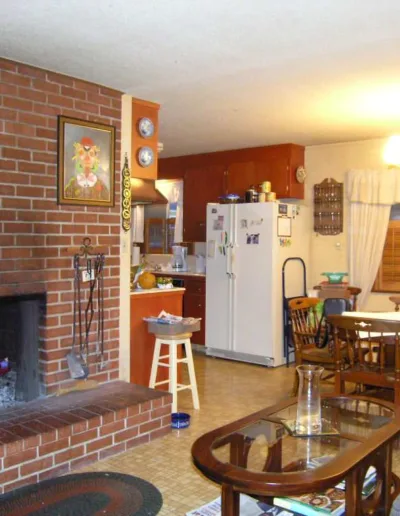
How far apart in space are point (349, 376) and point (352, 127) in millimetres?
2605

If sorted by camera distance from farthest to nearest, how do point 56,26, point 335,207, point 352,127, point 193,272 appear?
1. point 193,272
2. point 335,207
3. point 352,127
4. point 56,26

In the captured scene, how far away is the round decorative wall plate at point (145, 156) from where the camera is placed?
14.1ft

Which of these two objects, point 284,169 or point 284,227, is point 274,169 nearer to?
point 284,169

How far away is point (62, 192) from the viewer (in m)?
3.69

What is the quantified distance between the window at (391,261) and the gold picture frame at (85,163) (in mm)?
3132

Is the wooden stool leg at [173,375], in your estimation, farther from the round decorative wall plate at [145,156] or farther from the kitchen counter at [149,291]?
the round decorative wall plate at [145,156]

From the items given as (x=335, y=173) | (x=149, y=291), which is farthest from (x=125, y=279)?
(x=335, y=173)

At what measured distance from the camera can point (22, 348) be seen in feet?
12.0

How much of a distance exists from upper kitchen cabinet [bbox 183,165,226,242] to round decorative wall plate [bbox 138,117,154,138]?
2.40 m

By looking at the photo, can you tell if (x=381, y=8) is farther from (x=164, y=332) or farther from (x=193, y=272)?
(x=193, y=272)

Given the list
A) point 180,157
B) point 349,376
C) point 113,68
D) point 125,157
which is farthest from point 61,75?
point 180,157

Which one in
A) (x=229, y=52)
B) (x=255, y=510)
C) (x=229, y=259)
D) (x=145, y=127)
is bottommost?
(x=255, y=510)

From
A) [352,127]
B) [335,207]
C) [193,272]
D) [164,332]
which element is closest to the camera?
[164,332]

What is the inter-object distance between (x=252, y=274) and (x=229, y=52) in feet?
9.92
